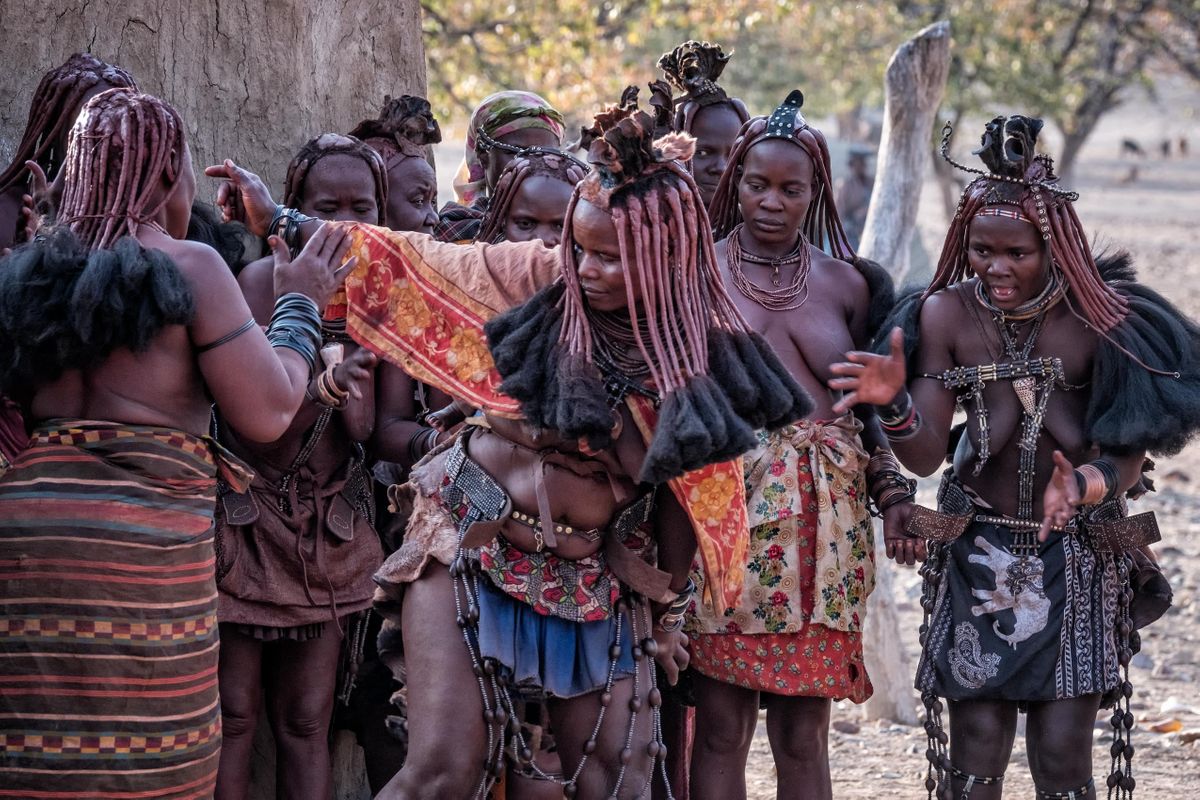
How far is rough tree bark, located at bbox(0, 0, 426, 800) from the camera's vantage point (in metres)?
4.79

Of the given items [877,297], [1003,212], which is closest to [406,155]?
Answer: [877,297]

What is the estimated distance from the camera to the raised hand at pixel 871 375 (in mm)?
3812

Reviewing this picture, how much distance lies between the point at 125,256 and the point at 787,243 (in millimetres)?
1967

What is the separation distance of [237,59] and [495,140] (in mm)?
900

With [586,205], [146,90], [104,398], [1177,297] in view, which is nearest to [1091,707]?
[586,205]

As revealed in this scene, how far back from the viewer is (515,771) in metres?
3.86

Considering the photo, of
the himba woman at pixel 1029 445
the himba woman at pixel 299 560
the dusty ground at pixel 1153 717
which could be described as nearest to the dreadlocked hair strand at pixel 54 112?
the himba woman at pixel 299 560

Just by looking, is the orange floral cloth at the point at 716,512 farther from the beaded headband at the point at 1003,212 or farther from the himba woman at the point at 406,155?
the himba woman at the point at 406,155

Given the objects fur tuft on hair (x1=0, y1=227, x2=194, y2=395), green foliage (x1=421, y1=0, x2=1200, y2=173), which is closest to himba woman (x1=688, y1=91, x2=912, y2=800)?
fur tuft on hair (x1=0, y1=227, x2=194, y2=395)

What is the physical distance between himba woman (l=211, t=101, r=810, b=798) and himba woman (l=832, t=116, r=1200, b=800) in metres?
0.85

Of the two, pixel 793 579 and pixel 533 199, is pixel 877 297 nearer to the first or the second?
pixel 793 579

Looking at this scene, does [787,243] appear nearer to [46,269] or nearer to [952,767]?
[952,767]

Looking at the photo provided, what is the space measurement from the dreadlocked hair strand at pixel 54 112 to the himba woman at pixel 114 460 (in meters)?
0.81

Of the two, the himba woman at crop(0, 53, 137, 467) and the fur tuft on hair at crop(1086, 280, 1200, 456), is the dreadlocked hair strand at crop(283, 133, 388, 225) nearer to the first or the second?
the himba woman at crop(0, 53, 137, 467)
